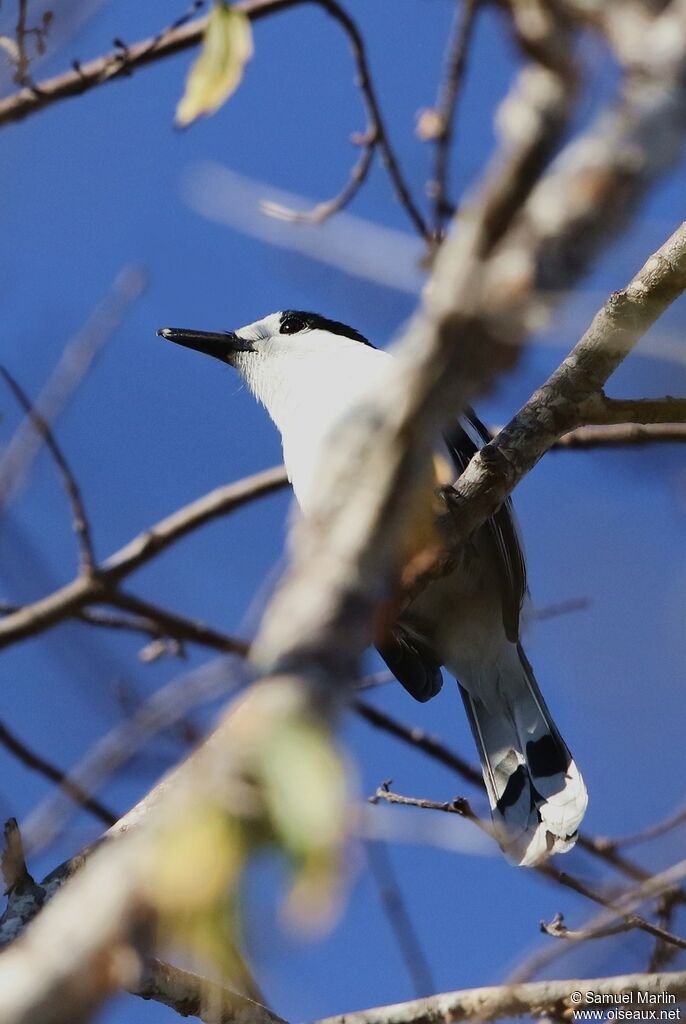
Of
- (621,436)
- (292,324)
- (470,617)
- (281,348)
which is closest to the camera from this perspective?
(621,436)

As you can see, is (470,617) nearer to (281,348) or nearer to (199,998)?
(281,348)

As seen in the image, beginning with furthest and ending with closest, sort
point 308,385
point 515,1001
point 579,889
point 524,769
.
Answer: point 308,385, point 524,769, point 579,889, point 515,1001

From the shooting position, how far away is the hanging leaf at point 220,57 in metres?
2.37

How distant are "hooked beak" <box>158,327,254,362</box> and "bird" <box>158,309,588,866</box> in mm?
657

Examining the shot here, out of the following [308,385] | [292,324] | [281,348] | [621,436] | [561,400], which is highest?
[292,324]

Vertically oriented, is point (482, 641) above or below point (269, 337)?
below

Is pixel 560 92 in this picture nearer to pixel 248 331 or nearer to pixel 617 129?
pixel 617 129

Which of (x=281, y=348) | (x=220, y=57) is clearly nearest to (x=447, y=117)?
(x=220, y=57)

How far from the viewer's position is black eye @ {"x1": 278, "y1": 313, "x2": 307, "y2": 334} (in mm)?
5688

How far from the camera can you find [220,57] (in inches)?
93.6

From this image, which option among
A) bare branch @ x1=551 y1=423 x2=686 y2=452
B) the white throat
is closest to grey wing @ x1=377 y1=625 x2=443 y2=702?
the white throat

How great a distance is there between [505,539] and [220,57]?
7.86 feet

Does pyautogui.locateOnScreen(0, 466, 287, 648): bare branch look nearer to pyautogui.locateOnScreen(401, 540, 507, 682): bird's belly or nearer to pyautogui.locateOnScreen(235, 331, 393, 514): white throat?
pyautogui.locateOnScreen(235, 331, 393, 514): white throat

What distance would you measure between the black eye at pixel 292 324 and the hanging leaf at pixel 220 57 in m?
3.27
